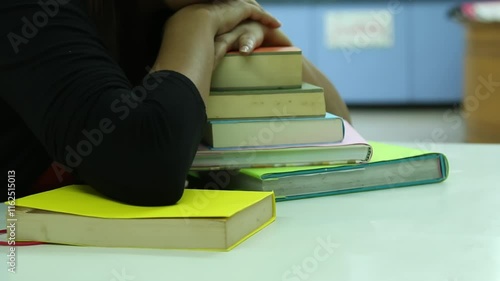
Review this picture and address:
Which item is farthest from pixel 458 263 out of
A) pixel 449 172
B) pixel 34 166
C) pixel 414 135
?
pixel 414 135

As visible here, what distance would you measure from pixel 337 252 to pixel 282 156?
0.83 ft

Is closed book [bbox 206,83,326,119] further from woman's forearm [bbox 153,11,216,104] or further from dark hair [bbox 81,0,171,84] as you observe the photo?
dark hair [bbox 81,0,171,84]

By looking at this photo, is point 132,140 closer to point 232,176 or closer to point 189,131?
point 189,131

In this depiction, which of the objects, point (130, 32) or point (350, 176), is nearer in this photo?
point (350, 176)

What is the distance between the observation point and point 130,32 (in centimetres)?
104

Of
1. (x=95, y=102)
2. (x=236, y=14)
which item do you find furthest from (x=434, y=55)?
(x=95, y=102)

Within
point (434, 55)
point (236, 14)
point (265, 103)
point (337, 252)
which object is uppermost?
point (236, 14)

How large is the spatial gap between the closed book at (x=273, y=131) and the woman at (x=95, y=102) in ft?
0.21

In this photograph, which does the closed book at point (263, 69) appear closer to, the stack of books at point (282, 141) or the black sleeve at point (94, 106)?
the stack of books at point (282, 141)

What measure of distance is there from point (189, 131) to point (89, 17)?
21 centimetres

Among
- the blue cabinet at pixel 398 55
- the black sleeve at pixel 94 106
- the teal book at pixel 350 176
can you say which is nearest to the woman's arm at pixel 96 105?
the black sleeve at pixel 94 106

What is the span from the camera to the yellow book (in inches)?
27.4

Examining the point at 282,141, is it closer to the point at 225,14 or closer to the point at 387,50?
the point at 225,14

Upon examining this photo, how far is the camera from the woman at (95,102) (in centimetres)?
80
